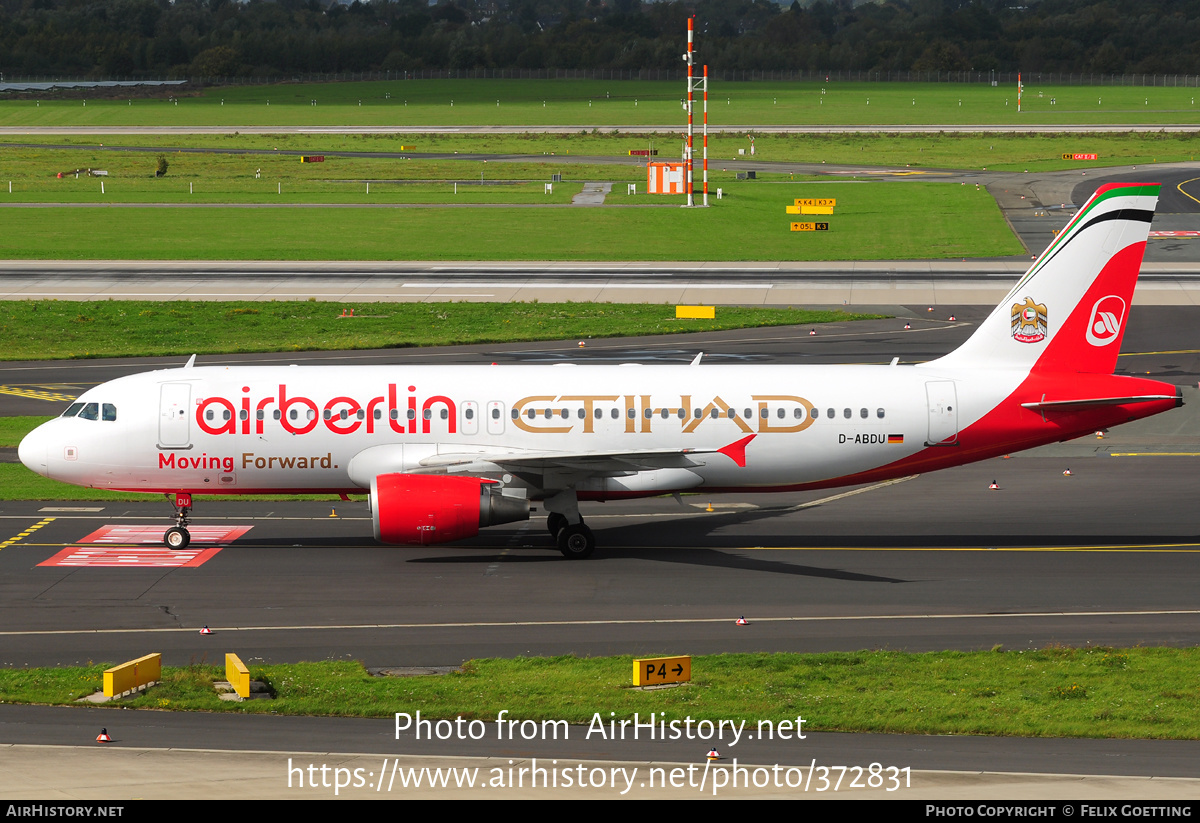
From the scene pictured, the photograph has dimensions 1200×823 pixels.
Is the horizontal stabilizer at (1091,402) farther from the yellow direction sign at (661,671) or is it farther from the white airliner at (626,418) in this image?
the yellow direction sign at (661,671)

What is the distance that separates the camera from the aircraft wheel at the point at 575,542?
3481 cm

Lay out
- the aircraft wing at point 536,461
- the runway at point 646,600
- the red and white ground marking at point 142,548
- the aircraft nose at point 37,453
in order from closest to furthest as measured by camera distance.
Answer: the runway at point 646,600 → the aircraft wing at point 536,461 → the red and white ground marking at point 142,548 → the aircraft nose at point 37,453

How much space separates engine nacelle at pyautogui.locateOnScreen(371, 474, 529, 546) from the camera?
3247 cm

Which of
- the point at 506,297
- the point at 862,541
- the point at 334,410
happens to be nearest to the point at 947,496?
the point at 862,541

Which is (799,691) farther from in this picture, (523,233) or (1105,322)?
(523,233)

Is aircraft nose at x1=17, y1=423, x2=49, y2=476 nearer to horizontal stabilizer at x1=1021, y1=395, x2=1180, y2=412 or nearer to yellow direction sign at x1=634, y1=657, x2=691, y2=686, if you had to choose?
yellow direction sign at x1=634, y1=657, x2=691, y2=686

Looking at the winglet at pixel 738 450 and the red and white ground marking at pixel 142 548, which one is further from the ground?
the winglet at pixel 738 450

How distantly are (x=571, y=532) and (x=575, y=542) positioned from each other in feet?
0.91

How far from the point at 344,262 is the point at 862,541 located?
5987 cm

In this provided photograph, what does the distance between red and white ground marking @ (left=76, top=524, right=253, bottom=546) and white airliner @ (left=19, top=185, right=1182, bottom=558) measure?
145 centimetres

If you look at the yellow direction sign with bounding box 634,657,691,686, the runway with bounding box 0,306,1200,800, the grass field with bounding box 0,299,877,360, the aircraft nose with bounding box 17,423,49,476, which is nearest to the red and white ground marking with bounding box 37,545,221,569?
the runway with bounding box 0,306,1200,800

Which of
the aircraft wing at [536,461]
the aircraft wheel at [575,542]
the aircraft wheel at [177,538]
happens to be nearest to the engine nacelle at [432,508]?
the aircraft wing at [536,461]

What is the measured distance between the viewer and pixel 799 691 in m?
24.5

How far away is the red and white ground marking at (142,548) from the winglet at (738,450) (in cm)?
1354
